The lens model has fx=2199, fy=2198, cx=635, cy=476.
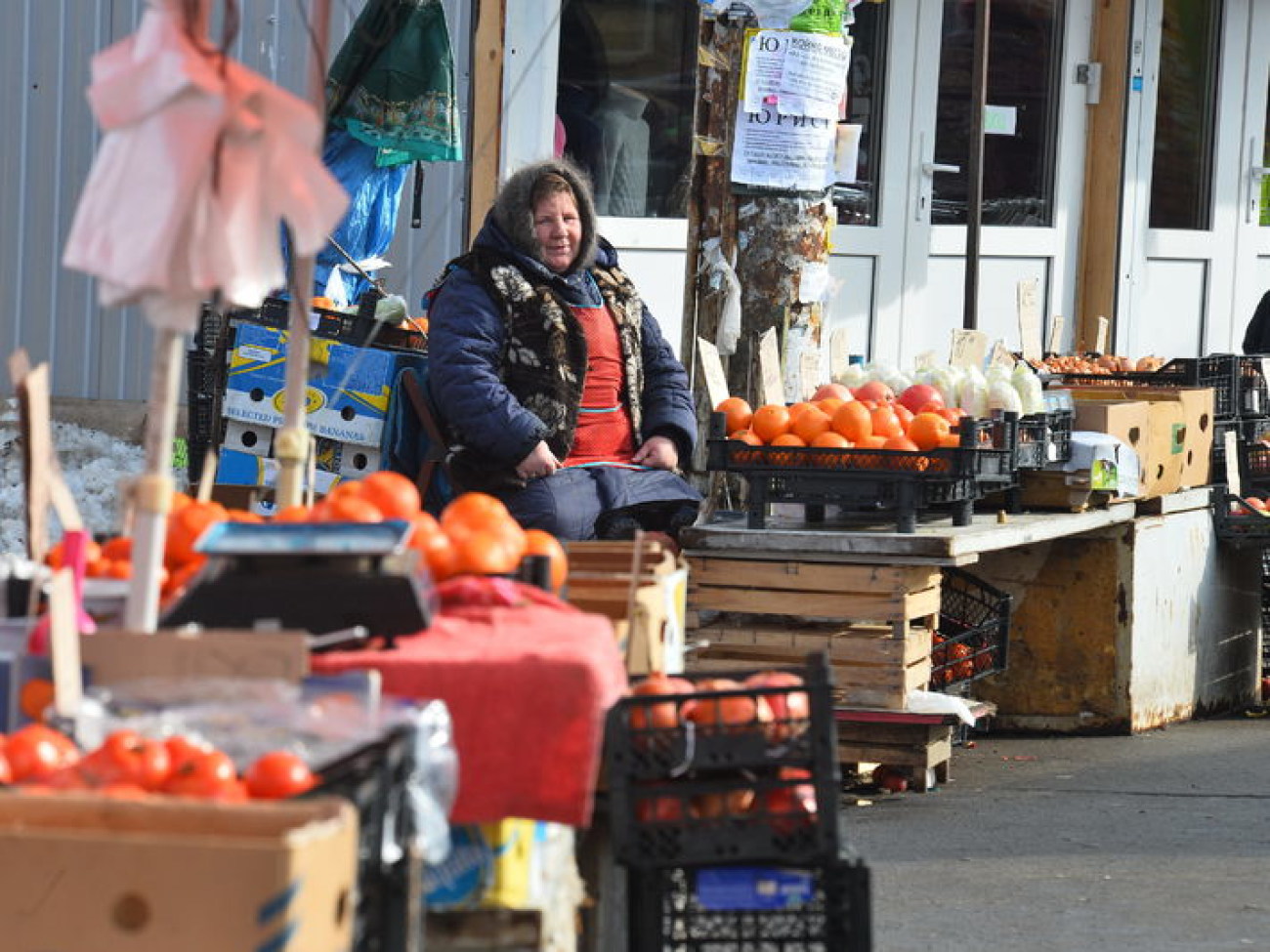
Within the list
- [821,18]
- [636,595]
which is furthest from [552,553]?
[821,18]

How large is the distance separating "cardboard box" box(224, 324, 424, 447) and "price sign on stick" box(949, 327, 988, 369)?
243 centimetres

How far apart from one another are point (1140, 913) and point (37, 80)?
6.77 m

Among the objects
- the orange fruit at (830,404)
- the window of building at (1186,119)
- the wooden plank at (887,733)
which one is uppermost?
the window of building at (1186,119)

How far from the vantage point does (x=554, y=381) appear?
22.0ft

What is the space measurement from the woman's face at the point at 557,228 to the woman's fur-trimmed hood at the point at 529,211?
19mm

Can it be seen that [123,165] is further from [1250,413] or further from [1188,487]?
[1250,413]

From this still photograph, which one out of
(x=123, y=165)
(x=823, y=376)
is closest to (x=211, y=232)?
(x=123, y=165)

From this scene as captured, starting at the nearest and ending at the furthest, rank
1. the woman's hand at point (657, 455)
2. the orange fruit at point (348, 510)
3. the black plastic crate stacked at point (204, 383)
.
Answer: the orange fruit at point (348, 510) < the woman's hand at point (657, 455) < the black plastic crate stacked at point (204, 383)

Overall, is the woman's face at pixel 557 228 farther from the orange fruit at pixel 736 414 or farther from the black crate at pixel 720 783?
the black crate at pixel 720 783

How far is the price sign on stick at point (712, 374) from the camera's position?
680cm

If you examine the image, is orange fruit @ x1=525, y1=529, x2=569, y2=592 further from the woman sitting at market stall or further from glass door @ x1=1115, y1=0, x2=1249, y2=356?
glass door @ x1=1115, y1=0, x2=1249, y2=356

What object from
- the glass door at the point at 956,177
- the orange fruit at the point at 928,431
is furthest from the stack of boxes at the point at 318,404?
the glass door at the point at 956,177

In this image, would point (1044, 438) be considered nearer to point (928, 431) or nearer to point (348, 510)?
point (928, 431)

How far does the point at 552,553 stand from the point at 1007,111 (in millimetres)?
10339
